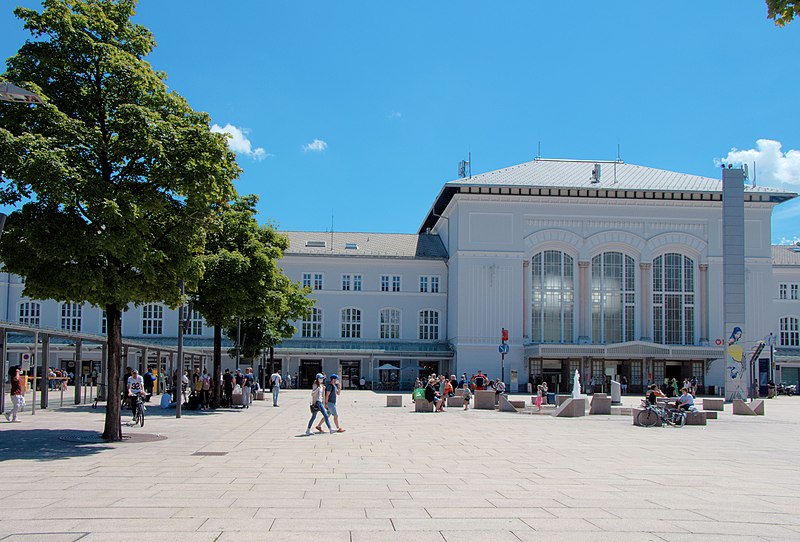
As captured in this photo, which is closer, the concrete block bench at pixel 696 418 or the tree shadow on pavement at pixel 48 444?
the tree shadow on pavement at pixel 48 444

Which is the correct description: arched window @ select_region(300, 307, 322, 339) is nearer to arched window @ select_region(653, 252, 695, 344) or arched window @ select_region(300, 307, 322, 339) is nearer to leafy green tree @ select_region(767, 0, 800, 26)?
arched window @ select_region(653, 252, 695, 344)

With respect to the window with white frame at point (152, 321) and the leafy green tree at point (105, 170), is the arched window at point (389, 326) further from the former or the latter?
the leafy green tree at point (105, 170)

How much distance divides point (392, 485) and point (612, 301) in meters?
56.4

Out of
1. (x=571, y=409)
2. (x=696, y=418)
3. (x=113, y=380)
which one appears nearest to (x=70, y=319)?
(x=571, y=409)

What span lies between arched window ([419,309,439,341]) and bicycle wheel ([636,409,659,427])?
4451cm

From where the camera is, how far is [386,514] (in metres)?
10.3

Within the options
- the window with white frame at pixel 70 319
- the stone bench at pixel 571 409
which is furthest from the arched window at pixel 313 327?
the stone bench at pixel 571 409

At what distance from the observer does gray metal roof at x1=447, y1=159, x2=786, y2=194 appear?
66250 millimetres

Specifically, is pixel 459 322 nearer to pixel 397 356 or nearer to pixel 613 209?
pixel 397 356

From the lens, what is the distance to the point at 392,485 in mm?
12945

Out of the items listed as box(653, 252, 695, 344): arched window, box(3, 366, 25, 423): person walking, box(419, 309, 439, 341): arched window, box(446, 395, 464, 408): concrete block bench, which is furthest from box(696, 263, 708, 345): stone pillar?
box(3, 366, 25, 423): person walking

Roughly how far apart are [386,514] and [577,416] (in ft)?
77.8

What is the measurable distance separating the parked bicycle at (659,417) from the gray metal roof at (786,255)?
189 ft

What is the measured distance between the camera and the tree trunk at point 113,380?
63.5 ft
